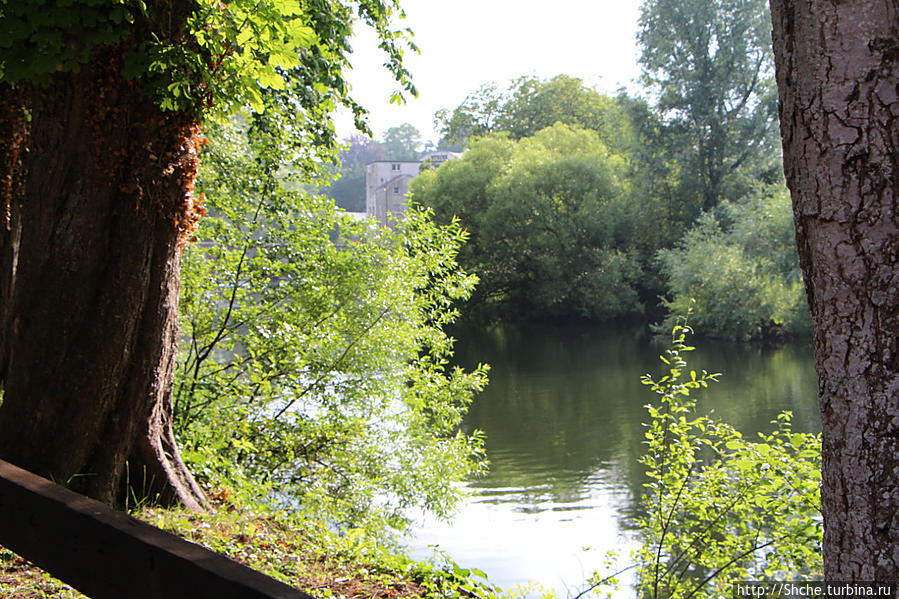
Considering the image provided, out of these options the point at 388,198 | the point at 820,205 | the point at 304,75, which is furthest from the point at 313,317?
the point at 388,198

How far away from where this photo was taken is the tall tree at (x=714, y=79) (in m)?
36.2

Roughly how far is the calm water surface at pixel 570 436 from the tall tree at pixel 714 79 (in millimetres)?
11348

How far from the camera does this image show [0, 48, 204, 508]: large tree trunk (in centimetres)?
433

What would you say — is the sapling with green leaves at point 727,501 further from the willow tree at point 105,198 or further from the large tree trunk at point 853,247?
the willow tree at point 105,198

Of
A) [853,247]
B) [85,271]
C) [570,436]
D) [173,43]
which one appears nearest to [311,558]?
[85,271]

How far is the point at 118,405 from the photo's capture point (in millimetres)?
4547

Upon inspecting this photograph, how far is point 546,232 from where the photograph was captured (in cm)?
3862

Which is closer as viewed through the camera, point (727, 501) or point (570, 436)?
point (727, 501)

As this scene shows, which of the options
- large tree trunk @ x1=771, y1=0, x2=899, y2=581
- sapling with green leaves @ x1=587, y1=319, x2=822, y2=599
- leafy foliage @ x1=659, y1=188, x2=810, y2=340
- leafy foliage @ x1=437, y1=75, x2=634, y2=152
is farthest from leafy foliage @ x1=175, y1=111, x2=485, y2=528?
leafy foliage @ x1=437, y1=75, x2=634, y2=152

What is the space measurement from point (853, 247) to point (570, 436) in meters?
14.6

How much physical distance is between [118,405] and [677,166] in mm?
36582

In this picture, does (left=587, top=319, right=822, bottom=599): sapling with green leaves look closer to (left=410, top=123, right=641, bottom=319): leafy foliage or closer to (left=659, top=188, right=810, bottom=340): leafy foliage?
(left=659, top=188, right=810, bottom=340): leafy foliage

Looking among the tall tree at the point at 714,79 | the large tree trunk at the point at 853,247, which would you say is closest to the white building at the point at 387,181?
the tall tree at the point at 714,79

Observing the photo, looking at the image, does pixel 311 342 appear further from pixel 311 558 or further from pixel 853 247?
pixel 853 247
